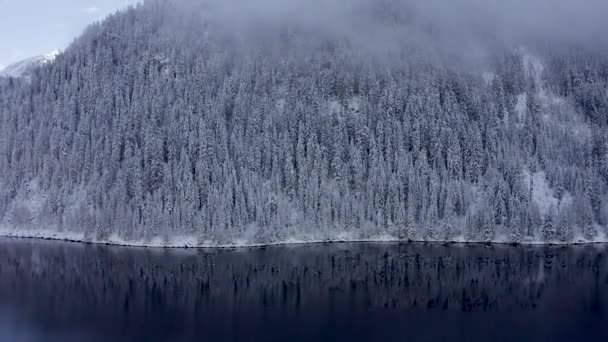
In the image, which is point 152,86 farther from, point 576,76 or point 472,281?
point 576,76

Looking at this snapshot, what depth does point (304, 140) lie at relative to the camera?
154 metres

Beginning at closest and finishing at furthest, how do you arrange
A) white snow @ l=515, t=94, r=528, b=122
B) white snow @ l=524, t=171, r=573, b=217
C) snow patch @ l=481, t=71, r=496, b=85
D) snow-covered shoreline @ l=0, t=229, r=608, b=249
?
snow-covered shoreline @ l=0, t=229, r=608, b=249 → white snow @ l=524, t=171, r=573, b=217 → white snow @ l=515, t=94, r=528, b=122 → snow patch @ l=481, t=71, r=496, b=85

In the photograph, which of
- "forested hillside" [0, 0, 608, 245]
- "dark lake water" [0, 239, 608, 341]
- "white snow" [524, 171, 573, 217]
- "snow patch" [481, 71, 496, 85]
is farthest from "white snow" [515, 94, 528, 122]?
"dark lake water" [0, 239, 608, 341]

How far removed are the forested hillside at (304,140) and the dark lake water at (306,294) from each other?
1242 cm

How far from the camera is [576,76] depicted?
175250mm

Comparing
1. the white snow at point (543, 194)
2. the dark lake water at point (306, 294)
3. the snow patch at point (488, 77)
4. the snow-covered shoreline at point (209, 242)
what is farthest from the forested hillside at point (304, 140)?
the dark lake water at point (306, 294)

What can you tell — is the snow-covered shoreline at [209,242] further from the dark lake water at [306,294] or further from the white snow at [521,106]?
the white snow at [521,106]

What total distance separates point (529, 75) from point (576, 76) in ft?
51.7

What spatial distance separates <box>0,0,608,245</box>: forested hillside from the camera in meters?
A: 134

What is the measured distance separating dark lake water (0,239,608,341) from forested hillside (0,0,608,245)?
12.4 m

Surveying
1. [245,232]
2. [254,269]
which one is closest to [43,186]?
[245,232]

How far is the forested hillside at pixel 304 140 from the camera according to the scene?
438 feet

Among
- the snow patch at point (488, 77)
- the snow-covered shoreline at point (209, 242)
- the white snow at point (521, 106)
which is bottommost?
the snow-covered shoreline at point (209, 242)

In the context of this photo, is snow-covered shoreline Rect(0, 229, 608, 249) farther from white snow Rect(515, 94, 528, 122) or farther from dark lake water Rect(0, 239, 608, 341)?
white snow Rect(515, 94, 528, 122)
